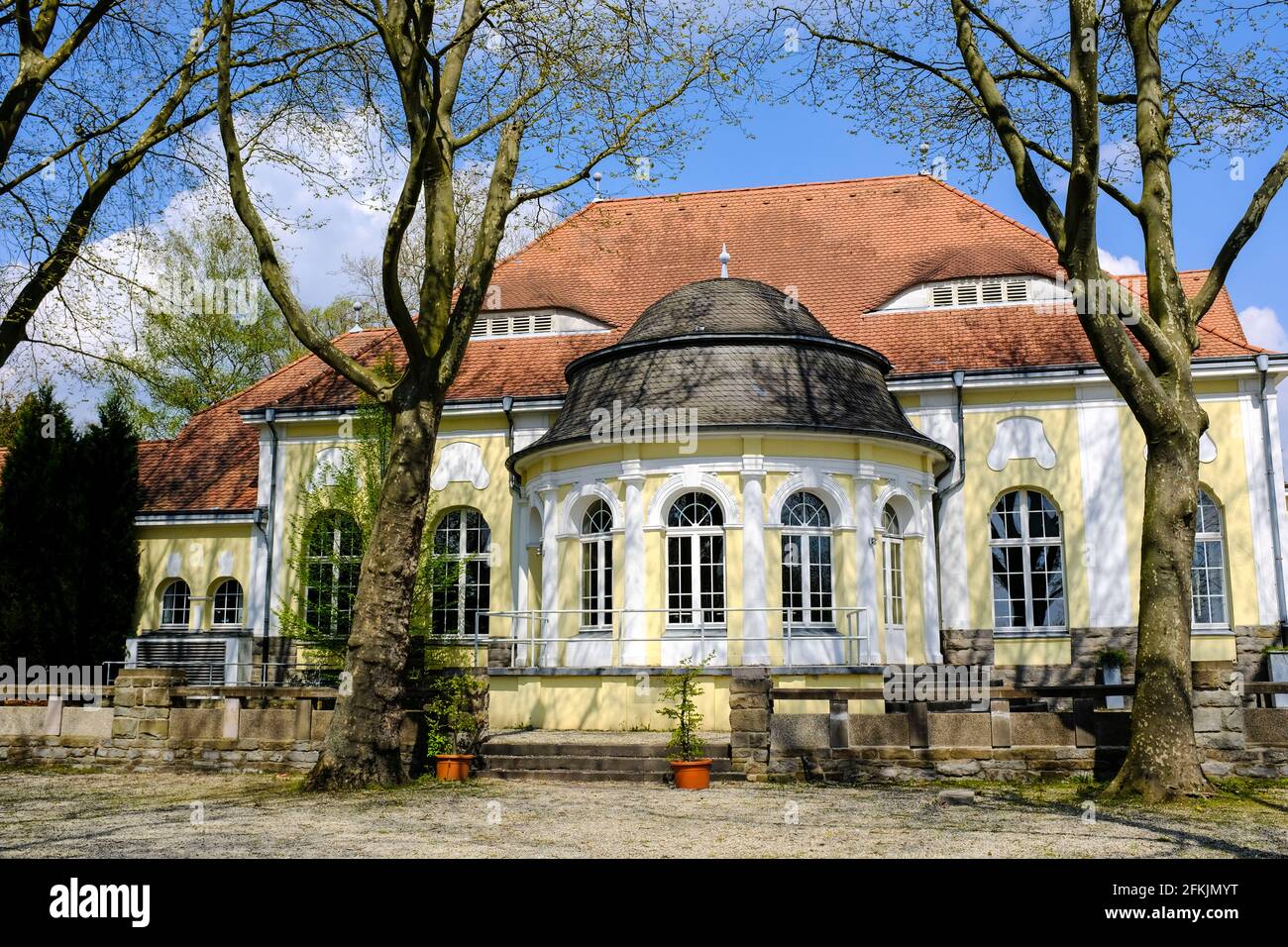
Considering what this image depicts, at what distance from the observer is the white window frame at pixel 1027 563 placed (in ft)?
57.1

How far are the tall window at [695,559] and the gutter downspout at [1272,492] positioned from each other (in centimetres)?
857

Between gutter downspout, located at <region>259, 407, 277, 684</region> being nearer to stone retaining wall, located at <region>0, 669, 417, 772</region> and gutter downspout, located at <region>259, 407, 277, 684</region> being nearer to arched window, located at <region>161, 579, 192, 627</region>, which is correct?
arched window, located at <region>161, 579, 192, 627</region>

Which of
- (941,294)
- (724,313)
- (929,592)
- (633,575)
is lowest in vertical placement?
(929,592)

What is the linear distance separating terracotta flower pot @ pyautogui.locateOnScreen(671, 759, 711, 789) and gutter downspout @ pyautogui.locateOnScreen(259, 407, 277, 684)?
409 inches

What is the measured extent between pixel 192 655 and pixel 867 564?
38.7 feet

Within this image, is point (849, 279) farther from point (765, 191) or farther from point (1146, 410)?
point (1146, 410)

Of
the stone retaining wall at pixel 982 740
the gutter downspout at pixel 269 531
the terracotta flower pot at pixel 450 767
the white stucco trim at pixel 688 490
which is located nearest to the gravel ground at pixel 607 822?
the stone retaining wall at pixel 982 740

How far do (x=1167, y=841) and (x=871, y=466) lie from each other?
27.9 feet

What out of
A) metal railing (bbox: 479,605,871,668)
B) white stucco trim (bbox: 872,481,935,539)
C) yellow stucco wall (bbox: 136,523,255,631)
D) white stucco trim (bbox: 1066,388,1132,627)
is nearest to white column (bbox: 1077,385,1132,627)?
white stucco trim (bbox: 1066,388,1132,627)

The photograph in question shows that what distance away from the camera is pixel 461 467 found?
19.3 meters

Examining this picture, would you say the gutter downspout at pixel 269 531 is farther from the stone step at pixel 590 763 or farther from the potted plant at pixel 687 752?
the potted plant at pixel 687 752

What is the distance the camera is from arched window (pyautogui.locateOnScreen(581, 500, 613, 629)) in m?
16.0

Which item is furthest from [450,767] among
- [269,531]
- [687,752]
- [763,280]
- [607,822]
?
[763,280]

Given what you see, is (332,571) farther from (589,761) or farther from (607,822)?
(607,822)
